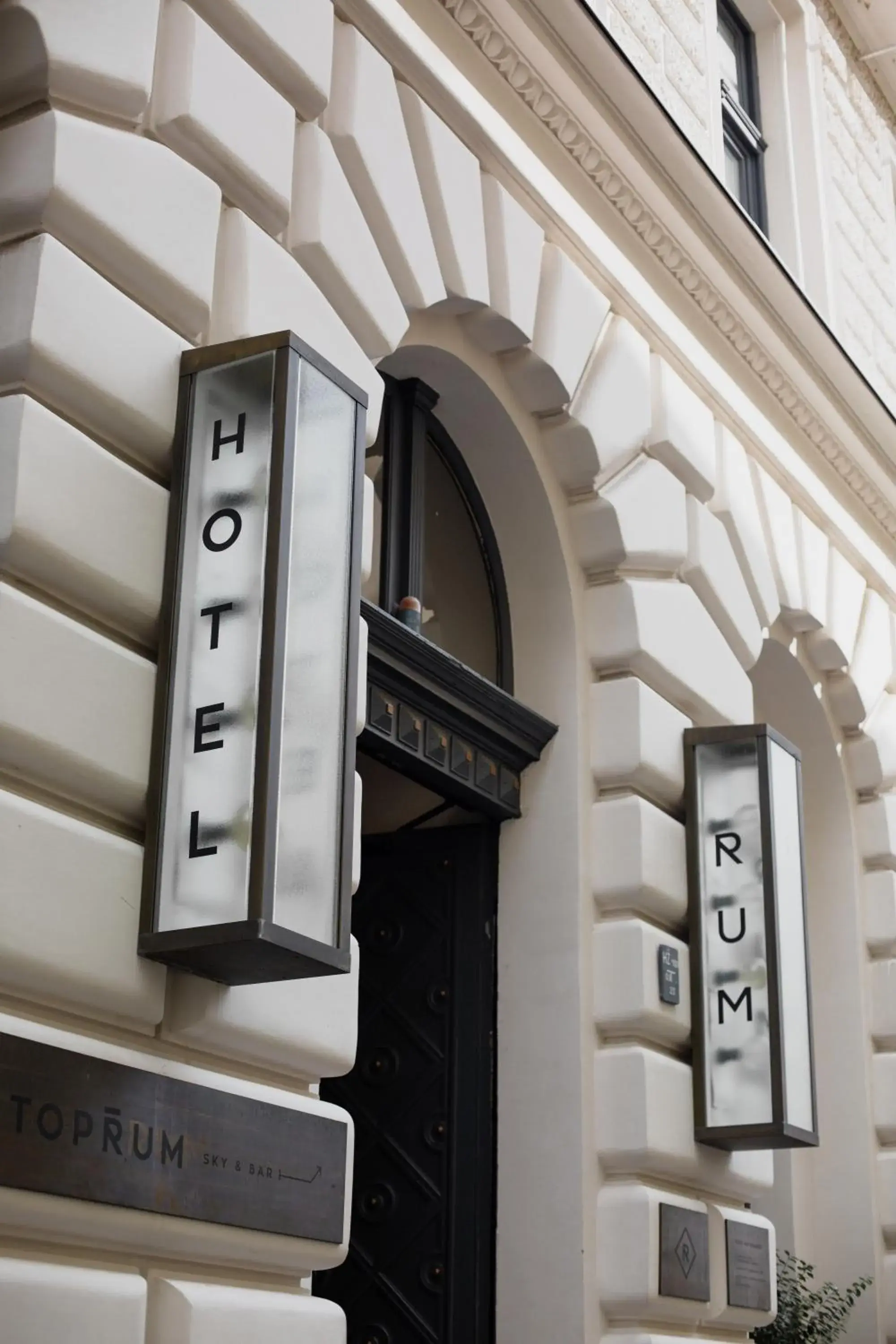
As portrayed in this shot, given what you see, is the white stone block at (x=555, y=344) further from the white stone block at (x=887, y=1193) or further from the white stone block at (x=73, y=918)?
the white stone block at (x=887, y=1193)

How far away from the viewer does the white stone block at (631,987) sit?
7.10 metres

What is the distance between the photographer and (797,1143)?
7316 millimetres

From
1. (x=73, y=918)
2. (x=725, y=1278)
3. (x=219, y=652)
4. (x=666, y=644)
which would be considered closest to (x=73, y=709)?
(x=219, y=652)

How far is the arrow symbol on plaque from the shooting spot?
482cm

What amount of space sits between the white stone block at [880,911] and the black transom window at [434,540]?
3649mm

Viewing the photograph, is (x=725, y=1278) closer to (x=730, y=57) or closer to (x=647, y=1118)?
(x=647, y=1118)

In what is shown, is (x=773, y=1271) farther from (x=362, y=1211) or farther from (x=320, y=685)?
(x=320, y=685)

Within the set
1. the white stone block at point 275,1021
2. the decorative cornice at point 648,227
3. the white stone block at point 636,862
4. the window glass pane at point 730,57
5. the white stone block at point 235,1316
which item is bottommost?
the white stone block at point 235,1316

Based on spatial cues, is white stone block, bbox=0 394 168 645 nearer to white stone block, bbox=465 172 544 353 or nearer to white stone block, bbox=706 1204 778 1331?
white stone block, bbox=465 172 544 353

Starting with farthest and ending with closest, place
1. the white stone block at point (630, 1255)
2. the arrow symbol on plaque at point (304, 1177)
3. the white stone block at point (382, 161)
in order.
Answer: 1. the white stone block at point (630, 1255)
2. the white stone block at point (382, 161)
3. the arrow symbol on plaque at point (304, 1177)

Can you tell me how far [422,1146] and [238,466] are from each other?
333 centimetres

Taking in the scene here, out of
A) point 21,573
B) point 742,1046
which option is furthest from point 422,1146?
point 21,573

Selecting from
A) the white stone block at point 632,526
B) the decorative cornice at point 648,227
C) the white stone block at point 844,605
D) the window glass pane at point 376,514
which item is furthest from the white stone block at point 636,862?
the white stone block at point 844,605

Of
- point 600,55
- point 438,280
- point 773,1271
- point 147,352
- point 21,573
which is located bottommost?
point 773,1271
